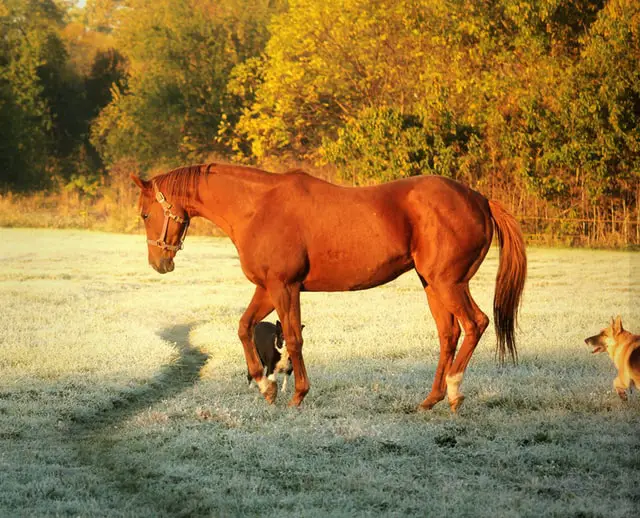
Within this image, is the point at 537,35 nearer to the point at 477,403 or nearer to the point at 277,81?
the point at 277,81

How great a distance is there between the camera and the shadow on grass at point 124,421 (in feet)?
21.2

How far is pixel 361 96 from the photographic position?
39.4 metres

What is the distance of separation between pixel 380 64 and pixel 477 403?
2975cm

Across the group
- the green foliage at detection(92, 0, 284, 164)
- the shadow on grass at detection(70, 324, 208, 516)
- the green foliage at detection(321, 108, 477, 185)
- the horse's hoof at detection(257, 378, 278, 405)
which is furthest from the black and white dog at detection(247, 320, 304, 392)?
the green foliage at detection(92, 0, 284, 164)

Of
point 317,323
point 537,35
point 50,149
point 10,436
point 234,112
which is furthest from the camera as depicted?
point 50,149

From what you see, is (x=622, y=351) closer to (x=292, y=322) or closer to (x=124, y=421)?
(x=292, y=322)

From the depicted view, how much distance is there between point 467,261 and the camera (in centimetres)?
863

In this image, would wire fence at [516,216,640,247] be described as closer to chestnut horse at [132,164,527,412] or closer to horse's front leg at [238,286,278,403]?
chestnut horse at [132,164,527,412]

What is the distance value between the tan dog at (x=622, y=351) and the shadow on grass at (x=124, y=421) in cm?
427

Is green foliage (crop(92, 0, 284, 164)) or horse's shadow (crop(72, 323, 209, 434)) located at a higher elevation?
green foliage (crop(92, 0, 284, 164))

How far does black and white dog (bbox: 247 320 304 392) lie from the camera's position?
32.4 feet

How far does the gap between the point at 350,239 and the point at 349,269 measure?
0.91 ft

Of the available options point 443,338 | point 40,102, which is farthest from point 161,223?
point 40,102

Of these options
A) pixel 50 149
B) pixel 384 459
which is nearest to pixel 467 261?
pixel 384 459
